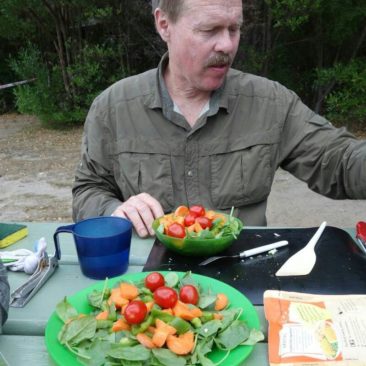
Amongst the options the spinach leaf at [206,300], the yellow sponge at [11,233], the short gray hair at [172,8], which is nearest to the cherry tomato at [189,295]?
the spinach leaf at [206,300]

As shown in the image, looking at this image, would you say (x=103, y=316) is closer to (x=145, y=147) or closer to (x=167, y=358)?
(x=167, y=358)

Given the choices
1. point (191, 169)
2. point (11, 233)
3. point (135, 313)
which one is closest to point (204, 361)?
point (135, 313)

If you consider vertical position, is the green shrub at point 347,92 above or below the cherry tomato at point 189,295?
below

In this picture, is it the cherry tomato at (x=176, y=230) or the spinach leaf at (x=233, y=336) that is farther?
the cherry tomato at (x=176, y=230)

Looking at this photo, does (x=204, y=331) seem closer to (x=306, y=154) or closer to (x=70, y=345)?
(x=70, y=345)

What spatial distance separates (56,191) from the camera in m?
5.41

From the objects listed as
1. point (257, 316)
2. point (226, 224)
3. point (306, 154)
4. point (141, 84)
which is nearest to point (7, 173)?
point (141, 84)

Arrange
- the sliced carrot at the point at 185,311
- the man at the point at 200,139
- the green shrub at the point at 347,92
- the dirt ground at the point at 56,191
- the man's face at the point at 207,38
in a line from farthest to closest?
the green shrub at the point at 347,92 < the dirt ground at the point at 56,191 < the man at the point at 200,139 < the man's face at the point at 207,38 < the sliced carrot at the point at 185,311

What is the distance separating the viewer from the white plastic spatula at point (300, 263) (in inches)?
52.5

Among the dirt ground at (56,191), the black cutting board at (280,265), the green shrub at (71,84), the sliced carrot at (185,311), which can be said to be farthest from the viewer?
the green shrub at (71,84)

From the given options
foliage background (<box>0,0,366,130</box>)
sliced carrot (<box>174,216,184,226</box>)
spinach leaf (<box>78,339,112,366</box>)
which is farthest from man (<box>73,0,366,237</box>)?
foliage background (<box>0,0,366,130</box>)

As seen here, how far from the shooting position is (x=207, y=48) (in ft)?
6.38

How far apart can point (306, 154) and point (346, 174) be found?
23 centimetres

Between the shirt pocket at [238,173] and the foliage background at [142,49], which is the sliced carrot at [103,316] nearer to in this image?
the shirt pocket at [238,173]
